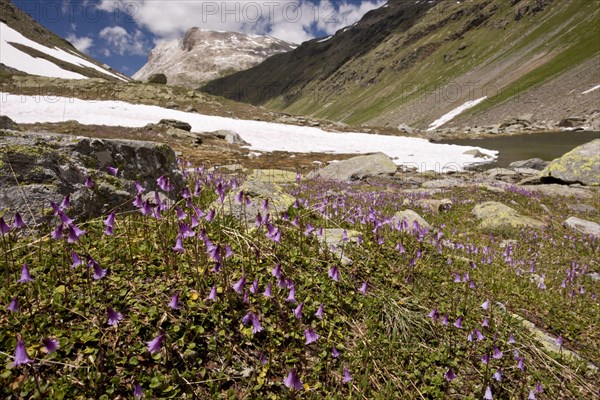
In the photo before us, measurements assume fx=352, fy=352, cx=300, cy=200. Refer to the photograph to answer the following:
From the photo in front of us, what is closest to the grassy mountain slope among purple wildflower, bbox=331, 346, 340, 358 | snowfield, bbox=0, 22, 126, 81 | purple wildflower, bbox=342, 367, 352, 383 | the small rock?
the small rock

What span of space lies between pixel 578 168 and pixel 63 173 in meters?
27.5

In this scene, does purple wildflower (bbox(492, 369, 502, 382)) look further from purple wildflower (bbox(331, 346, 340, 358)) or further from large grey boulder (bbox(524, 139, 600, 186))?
large grey boulder (bbox(524, 139, 600, 186))

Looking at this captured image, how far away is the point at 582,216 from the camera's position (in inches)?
564

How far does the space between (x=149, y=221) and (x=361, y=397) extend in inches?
122

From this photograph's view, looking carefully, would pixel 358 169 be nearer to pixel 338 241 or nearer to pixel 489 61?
pixel 338 241

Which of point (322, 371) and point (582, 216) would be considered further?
point (582, 216)

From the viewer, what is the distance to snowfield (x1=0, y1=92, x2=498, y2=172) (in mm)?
34375

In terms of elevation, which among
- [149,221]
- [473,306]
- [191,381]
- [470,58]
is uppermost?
[470,58]

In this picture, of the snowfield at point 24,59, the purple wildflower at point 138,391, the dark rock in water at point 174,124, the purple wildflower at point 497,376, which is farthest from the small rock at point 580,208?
the snowfield at point 24,59

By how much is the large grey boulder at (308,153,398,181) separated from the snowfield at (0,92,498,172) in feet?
26.0

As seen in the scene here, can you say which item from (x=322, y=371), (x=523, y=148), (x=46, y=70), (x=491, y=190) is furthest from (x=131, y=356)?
(x=46, y=70)

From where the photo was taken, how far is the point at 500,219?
11648 millimetres

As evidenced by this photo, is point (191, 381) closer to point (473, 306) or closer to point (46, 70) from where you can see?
point (473, 306)

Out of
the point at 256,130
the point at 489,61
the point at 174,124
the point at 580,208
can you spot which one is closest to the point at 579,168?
the point at 580,208
